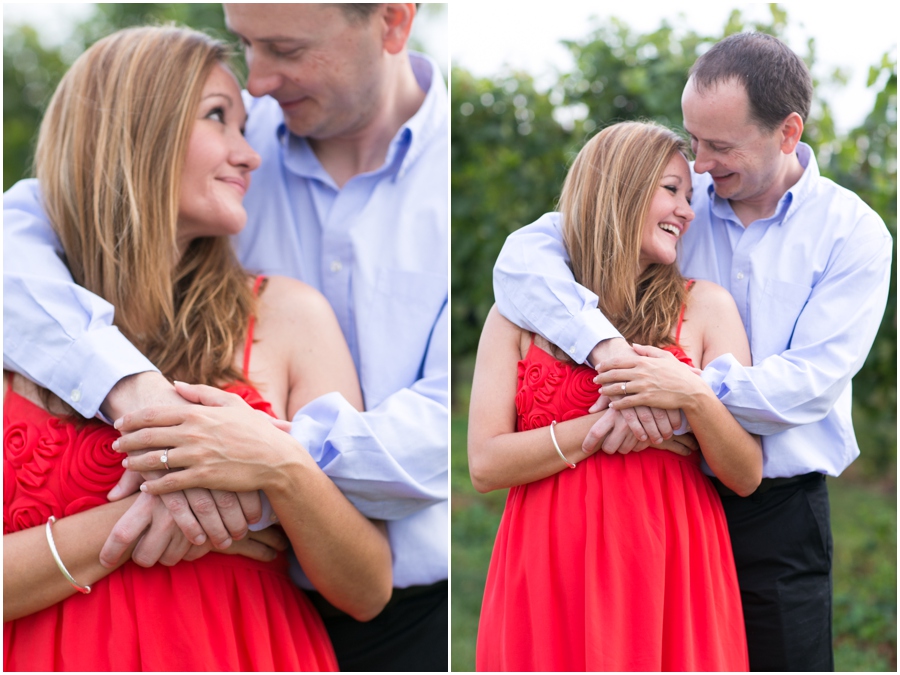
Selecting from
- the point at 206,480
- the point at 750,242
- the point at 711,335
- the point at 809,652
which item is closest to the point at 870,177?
the point at 750,242

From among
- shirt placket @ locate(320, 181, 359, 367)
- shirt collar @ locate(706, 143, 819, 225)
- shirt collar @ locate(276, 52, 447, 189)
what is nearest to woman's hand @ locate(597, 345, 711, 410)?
shirt collar @ locate(706, 143, 819, 225)

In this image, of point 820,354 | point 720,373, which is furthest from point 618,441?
point 820,354

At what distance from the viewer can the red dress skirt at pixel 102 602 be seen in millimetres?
2203

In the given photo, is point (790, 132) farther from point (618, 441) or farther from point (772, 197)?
point (618, 441)

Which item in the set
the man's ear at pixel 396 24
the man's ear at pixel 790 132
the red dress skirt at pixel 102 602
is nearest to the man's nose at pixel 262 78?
the man's ear at pixel 396 24

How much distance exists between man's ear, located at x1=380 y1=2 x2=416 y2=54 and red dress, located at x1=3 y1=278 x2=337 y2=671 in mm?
1627

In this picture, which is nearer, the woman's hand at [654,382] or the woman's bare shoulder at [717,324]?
the woman's hand at [654,382]

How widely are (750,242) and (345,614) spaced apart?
1685 mm

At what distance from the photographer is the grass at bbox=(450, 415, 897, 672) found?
4008mm

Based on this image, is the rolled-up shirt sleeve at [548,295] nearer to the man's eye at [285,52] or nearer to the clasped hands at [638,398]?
the clasped hands at [638,398]

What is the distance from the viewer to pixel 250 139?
9.84 feet

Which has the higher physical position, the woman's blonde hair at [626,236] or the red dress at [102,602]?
the woman's blonde hair at [626,236]

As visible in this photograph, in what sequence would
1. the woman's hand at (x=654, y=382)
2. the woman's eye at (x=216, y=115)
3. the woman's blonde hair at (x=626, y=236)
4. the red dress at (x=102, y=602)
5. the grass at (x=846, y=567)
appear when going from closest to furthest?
the woman's hand at (x=654, y=382), the red dress at (x=102, y=602), the woman's blonde hair at (x=626, y=236), the woman's eye at (x=216, y=115), the grass at (x=846, y=567)

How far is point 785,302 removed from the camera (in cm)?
225
